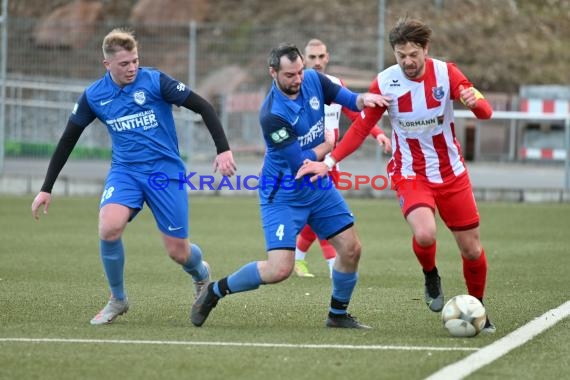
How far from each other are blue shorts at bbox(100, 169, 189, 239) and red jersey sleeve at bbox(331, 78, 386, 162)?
1.26 m

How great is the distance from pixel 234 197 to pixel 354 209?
3.00m

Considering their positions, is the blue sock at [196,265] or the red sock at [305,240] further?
the red sock at [305,240]

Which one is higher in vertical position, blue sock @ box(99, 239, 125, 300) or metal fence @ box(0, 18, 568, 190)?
metal fence @ box(0, 18, 568, 190)

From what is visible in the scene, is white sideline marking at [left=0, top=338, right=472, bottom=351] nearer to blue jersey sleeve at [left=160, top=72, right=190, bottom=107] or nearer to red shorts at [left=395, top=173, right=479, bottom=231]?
red shorts at [left=395, top=173, right=479, bottom=231]

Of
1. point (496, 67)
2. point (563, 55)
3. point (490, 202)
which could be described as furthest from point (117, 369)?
point (563, 55)

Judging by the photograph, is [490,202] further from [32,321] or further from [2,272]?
[32,321]

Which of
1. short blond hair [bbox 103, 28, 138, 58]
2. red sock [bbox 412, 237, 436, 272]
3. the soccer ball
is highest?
short blond hair [bbox 103, 28, 138, 58]

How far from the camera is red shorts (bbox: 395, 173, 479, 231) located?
816 centimetres

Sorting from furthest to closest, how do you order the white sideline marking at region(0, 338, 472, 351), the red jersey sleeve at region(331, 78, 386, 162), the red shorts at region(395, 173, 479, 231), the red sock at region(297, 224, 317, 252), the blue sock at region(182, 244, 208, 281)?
the red sock at region(297, 224, 317, 252) < the blue sock at region(182, 244, 208, 281) < the red shorts at region(395, 173, 479, 231) < the red jersey sleeve at region(331, 78, 386, 162) < the white sideline marking at region(0, 338, 472, 351)

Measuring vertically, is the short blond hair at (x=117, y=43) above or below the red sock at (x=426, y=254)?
above

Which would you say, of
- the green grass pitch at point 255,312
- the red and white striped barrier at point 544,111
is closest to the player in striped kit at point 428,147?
the green grass pitch at point 255,312

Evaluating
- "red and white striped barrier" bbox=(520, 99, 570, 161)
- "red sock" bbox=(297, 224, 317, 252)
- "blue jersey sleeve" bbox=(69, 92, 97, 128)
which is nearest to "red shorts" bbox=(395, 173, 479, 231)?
"blue jersey sleeve" bbox=(69, 92, 97, 128)

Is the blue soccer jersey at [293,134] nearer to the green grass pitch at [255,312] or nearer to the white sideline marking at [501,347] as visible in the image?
the green grass pitch at [255,312]

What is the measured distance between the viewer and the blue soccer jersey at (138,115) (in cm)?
828
